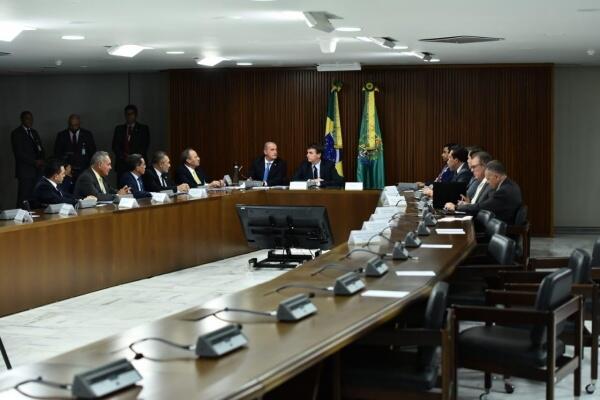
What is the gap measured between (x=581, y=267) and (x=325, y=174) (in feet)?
24.8

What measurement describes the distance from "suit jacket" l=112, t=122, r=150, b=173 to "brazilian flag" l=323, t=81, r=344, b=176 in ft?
9.38

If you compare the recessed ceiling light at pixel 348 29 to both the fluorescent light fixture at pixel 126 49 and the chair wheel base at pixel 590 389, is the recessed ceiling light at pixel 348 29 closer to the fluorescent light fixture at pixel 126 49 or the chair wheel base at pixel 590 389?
the fluorescent light fixture at pixel 126 49

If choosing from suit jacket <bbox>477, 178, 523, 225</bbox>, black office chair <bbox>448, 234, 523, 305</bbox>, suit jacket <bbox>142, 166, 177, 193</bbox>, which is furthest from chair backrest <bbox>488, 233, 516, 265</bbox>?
suit jacket <bbox>142, 166, 177, 193</bbox>

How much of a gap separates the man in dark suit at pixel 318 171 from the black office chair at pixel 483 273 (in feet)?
19.6

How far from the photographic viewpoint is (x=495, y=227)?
730 cm

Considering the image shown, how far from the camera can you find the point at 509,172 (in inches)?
572

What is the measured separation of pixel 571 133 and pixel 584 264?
9.84 metres

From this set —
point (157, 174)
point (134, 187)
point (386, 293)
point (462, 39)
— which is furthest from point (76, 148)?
point (386, 293)

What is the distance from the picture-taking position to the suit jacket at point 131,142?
51.5ft

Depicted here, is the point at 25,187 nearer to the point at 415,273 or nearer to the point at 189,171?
the point at 189,171

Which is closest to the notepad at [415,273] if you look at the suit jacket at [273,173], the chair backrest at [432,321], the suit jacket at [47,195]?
the chair backrest at [432,321]

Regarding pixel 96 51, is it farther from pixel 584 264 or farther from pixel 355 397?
pixel 355 397

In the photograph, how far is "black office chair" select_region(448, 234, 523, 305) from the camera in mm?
6109

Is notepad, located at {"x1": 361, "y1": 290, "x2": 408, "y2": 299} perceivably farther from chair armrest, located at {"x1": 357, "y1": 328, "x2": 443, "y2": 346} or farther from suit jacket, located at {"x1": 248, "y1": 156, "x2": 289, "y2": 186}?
suit jacket, located at {"x1": 248, "y1": 156, "x2": 289, "y2": 186}
